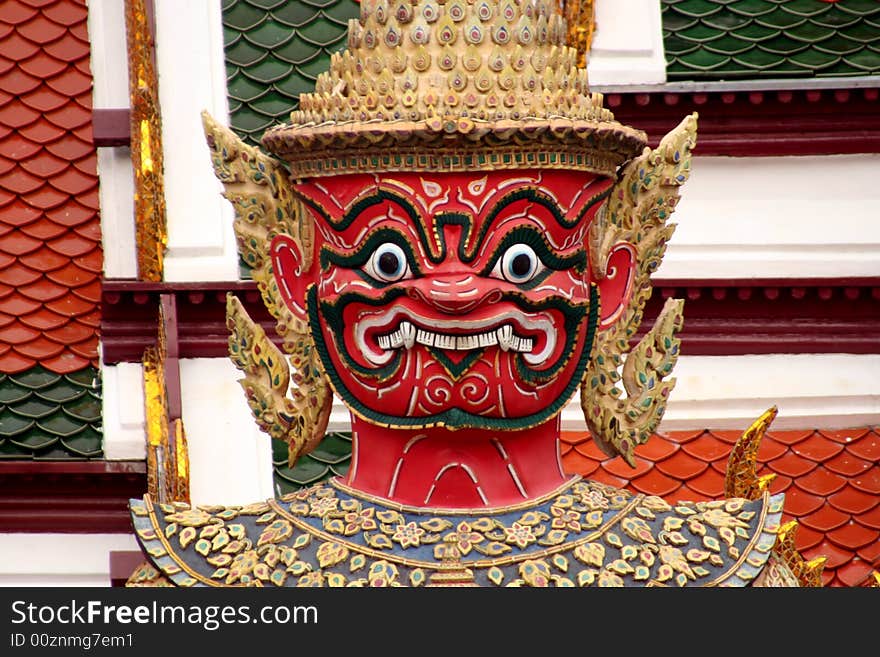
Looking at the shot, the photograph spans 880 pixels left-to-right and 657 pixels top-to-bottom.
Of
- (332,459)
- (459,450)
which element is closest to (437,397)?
(459,450)

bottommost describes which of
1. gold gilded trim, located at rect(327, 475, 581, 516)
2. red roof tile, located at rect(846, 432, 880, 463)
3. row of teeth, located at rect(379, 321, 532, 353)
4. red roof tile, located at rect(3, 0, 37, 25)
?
red roof tile, located at rect(846, 432, 880, 463)

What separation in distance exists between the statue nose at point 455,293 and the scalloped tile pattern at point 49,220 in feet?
17.7

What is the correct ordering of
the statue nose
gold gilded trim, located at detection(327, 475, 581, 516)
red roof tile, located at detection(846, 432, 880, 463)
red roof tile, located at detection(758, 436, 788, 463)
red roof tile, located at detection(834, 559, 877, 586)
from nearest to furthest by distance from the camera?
the statue nose
gold gilded trim, located at detection(327, 475, 581, 516)
red roof tile, located at detection(834, 559, 877, 586)
red roof tile, located at detection(758, 436, 788, 463)
red roof tile, located at detection(846, 432, 880, 463)

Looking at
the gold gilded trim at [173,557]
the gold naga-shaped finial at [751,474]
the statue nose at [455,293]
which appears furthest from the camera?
the gold naga-shaped finial at [751,474]

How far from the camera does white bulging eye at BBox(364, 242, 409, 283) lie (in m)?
7.03

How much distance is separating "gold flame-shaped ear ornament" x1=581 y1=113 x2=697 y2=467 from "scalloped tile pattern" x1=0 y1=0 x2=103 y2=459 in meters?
5.10

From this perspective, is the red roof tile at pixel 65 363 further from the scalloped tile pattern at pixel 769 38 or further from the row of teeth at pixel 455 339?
the row of teeth at pixel 455 339

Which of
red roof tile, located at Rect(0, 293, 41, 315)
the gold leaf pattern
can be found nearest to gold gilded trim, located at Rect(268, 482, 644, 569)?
the gold leaf pattern

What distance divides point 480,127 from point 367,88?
0.42 meters

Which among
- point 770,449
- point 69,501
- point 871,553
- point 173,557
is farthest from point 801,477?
point 173,557

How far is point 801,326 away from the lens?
12.1m

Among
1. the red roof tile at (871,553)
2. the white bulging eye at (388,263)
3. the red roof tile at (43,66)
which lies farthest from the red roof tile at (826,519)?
the white bulging eye at (388,263)

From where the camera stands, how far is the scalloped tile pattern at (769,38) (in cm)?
1220

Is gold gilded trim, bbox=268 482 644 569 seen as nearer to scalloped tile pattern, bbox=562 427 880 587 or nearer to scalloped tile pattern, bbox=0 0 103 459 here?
scalloped tile pattern, bbox=562 427 880 587
